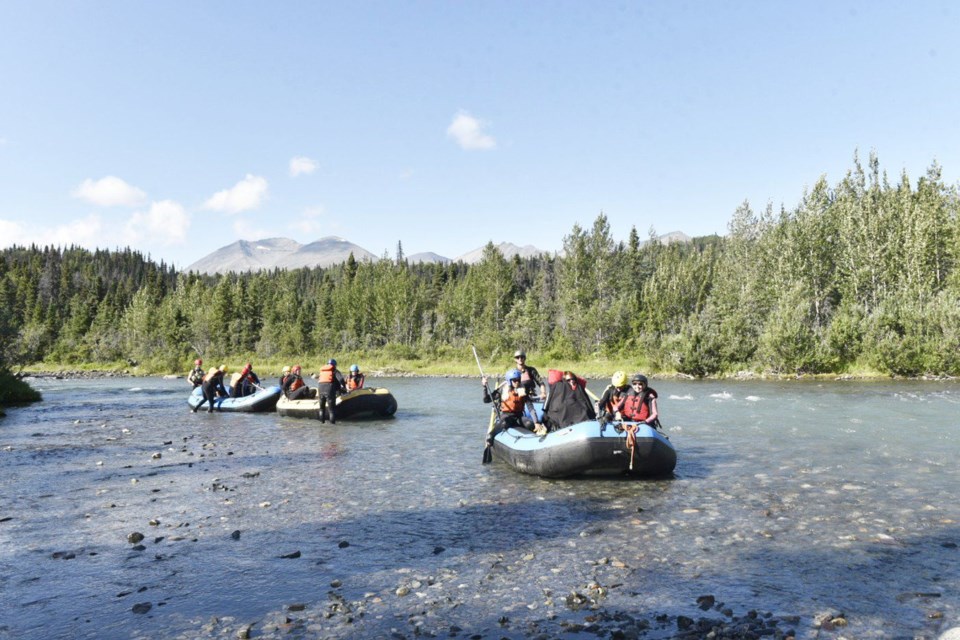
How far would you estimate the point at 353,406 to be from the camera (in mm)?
25188

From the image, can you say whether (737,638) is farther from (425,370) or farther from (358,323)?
(358,323)

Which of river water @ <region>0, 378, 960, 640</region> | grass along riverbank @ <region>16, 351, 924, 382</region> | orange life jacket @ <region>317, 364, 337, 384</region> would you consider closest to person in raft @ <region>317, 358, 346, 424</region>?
orange life jacket @ <region>317, 364, 337, 384</region>

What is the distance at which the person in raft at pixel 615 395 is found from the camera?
14273mm

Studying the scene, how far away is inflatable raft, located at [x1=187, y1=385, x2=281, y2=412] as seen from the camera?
28547 mm

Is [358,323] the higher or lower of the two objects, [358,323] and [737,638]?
the higher

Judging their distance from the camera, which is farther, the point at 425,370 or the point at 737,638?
the point at 425,370

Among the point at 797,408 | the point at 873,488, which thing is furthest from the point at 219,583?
the point at 797,408

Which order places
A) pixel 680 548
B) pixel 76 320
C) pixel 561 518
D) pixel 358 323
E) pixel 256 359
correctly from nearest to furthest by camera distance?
pixel 680 548 → pixel 561 518 → pixel 256 359 → pixel 358 323 → pixel 76 320

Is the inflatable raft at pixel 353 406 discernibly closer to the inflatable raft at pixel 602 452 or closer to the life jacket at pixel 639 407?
the inflatable raft at pixel 602 452

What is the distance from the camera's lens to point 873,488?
12859 millimetres

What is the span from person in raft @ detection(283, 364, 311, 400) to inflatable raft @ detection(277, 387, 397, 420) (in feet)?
0.81

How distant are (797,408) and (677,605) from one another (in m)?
23.0

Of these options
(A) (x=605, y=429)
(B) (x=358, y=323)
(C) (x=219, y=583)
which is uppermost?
(B) (x=358, y=323)

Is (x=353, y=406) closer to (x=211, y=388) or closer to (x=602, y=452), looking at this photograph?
(x=211, y=388)
